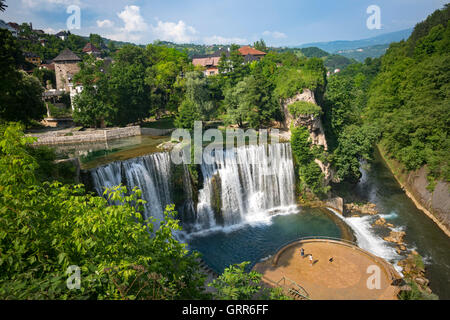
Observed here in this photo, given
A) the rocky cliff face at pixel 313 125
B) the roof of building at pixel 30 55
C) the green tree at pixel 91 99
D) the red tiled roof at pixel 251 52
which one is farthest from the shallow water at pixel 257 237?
the red tiled roof at pixel 251 52

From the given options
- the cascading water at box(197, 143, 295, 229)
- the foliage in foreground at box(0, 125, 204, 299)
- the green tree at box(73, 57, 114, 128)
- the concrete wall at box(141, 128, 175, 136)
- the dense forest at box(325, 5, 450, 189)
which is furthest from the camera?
the concrete wall at box(141, 128, 175, 136)

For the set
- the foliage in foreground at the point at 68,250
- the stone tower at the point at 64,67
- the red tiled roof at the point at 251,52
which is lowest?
the foliage in foreground at the point at 68,250

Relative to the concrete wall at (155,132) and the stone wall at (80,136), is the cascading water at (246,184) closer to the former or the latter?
the concrete wall at (155,132)

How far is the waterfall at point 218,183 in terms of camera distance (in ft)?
68.8

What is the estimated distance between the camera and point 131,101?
36688 millimetres

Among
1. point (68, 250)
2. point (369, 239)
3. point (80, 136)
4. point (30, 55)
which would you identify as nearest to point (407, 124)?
point (369, 239)

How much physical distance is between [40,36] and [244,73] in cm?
7534

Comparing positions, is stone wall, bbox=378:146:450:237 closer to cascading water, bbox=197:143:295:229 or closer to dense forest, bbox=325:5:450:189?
dense forest, bbox=325:5:450:189

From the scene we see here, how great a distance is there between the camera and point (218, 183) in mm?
24328

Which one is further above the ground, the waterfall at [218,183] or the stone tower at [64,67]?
the stone tower at [64,67]

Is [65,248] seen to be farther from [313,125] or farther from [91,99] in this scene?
[91,99]

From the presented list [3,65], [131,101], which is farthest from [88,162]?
[131,101]

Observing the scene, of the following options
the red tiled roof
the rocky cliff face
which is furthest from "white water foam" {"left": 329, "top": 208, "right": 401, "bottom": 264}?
the red tiled roof

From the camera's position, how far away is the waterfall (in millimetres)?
20984
